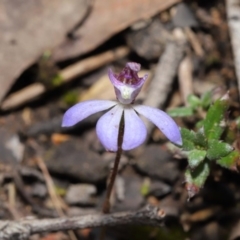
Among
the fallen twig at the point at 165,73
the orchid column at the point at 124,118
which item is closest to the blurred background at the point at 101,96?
the fallen twig at the point at 165,73

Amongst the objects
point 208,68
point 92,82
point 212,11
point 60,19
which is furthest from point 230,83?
point 60,19

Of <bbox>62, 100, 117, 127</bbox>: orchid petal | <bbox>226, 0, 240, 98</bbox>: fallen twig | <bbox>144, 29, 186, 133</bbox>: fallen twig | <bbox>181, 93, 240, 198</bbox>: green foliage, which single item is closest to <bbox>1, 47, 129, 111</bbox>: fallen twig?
<bbox>144, 29, 186, 133</bbox>: fallen twig

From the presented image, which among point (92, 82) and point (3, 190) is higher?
point (92, 82)

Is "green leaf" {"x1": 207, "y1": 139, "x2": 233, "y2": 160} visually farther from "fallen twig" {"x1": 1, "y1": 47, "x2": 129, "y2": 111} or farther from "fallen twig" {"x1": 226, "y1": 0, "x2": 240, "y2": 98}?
"fallen twig" {"x1": 1, "y1": 47, "x2": 129, "y2": 111}

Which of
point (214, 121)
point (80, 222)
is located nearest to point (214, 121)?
point (214, 121)

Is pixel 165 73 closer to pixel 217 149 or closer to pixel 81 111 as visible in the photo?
pixel 217 149

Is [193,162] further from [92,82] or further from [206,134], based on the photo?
[92,82]
